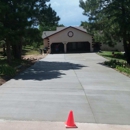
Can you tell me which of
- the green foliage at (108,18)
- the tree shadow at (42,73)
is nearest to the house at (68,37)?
the green foliage at (108,18)

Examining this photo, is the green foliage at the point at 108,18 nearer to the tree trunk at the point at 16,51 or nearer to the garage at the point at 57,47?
the tree trunk at the point at 16,51

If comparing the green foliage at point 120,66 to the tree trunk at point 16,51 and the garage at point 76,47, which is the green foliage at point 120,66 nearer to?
the tree trunk at point 16,51

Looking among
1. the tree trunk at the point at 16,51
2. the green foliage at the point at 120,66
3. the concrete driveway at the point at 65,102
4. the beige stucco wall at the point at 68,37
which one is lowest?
the concrete driveway at the point at 65,102

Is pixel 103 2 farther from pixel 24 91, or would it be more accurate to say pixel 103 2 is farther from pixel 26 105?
pixel 26 105

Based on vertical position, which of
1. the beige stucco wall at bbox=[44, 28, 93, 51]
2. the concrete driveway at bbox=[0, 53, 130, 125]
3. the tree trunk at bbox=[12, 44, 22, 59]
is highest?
the beige stucco wall at bbox=[44, 28, 93, 51]

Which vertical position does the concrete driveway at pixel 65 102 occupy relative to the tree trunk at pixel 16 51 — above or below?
below

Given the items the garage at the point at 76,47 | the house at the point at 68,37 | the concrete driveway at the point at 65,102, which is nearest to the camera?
the concrete driveway at the point at 65,102

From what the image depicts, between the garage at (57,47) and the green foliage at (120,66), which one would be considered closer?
the green foliage at (120,66)

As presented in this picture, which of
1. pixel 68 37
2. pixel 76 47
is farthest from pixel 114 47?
pixel 68 37

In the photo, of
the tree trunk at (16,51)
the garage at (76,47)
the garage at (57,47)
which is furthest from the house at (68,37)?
the tree trunk at (16,51)

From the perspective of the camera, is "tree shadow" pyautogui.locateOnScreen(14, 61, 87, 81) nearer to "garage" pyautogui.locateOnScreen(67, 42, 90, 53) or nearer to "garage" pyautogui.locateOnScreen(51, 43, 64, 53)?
"garage" pyautogui.locateOnScreen(51, 43, 64, 53)

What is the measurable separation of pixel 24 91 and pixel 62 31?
34.7 m

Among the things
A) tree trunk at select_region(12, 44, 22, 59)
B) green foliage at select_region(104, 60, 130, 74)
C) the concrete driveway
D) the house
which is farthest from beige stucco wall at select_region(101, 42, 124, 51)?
the concrete driveway

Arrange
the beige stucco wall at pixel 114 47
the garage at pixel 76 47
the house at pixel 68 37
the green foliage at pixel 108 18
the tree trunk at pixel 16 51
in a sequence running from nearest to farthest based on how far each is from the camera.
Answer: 1. the green foliage at pixel 108 18
2. the tree trunk at pixel 16 51
3. the house at pixel 68 37
4. the beige stucco wall at pixel 114 47
5. the garage at pixel 76 47
